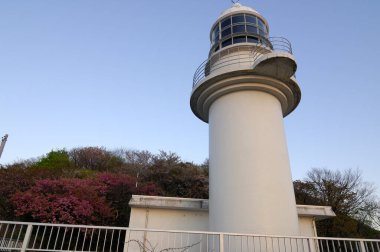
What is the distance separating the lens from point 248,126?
24.3 ft

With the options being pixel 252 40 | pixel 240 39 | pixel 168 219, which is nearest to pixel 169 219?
pixel 168 219

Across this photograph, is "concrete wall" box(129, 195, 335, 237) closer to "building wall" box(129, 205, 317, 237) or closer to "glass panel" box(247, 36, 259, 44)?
"building wall" box(129, 205, 317, 237)

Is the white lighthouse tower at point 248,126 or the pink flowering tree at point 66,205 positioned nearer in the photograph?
the white lighthouse tower at point 248,126

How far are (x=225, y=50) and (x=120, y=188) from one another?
1025 cm

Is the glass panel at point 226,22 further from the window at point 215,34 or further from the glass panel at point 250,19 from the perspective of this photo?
the glass panel at point 250,19

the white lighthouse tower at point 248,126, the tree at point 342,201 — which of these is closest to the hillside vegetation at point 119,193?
the tree at point 342,201

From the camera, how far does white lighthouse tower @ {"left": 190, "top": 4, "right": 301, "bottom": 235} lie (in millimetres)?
6660

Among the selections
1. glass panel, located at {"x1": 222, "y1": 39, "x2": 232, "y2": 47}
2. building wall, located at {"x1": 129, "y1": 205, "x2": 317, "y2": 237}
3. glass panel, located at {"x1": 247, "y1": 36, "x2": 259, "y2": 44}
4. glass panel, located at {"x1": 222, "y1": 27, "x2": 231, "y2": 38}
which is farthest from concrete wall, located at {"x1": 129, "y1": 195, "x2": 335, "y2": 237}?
glass panel, located at {"x1": 222, "y1": 27, "x2": 231, "y2": 38}

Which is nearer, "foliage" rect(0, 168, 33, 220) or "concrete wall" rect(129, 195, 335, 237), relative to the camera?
"concrete wall" rect(129, 195, 335, 237)

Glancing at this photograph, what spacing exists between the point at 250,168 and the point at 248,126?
114 cm

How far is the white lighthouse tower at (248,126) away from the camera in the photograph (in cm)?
666

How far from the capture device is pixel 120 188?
1545cm

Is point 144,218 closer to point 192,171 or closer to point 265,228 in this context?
point 265,228

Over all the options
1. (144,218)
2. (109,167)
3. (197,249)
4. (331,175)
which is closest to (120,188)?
(144,218)
